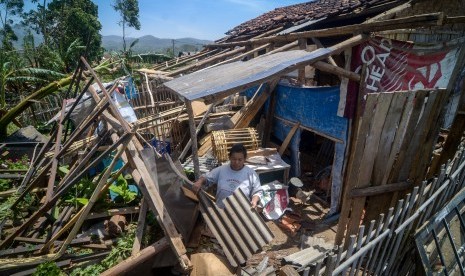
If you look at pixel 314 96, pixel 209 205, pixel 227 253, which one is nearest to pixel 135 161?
pixel 209 205

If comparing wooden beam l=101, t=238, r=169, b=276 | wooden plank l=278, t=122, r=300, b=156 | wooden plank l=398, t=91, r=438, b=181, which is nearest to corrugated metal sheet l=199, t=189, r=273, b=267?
wooden beam l=101, t=238, r=169, b=276

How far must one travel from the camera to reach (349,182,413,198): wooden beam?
3.32 metres

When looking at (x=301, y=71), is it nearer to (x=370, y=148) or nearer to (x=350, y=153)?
(x=350, y=153)

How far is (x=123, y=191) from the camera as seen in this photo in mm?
5312

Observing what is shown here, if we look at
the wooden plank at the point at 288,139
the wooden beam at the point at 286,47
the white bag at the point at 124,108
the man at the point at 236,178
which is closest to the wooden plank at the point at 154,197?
the man at the point at 236,178

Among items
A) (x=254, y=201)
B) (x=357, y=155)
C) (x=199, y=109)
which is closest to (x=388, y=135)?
(x=357, y=155)

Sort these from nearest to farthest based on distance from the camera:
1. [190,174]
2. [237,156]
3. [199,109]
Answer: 1. [237,156]
2. [190,174]
3. [199,109]

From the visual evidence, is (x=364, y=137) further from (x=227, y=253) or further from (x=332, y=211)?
(x=332, y=211)

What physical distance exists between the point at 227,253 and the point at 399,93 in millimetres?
2739

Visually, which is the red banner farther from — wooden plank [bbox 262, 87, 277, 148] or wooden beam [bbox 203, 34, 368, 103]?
wooden plank [bbox 262, 87, 277, 148]

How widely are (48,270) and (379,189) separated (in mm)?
4433

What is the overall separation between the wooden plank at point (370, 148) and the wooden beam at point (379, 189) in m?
0.06

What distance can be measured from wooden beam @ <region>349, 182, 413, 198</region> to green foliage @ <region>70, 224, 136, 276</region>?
10.8 ft

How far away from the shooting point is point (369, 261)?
2654mm
